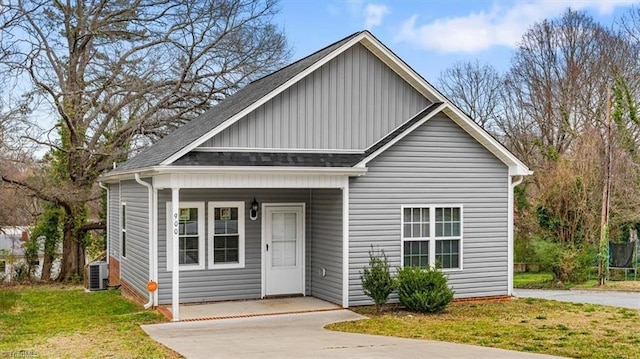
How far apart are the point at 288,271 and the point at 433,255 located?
3.18 m

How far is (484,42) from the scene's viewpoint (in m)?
37.7

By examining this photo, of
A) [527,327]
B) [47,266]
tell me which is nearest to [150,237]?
[527,327]

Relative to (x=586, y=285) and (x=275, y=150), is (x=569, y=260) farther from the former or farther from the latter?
(x=275, y=150)

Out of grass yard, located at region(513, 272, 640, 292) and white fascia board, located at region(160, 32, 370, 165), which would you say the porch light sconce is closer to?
white fascia board, located at region(160, 32, 370, 165)

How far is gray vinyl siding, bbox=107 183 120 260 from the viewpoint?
58.4ft

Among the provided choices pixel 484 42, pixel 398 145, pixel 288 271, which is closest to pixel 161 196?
pixel 288 271

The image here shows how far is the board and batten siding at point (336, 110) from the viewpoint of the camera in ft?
43.2

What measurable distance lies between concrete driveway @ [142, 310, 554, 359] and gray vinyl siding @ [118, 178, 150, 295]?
3081 millimetres

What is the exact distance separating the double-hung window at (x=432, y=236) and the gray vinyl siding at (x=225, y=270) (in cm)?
224

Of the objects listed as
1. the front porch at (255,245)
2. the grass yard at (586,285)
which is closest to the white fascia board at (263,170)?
the front porch at (255,245)

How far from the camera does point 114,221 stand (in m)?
18.6

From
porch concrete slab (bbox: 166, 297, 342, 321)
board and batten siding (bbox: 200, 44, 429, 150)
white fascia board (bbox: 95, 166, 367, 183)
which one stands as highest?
board and batten siding (bbox: 200, 44, 429, 150)

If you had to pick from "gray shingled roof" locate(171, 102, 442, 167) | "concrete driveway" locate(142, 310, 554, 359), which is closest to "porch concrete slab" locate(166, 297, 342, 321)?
"concrete driveway" locate(142, 310, 554, 359)

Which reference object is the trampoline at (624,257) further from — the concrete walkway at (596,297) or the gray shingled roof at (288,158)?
the gray shingled roof at (288,158)
